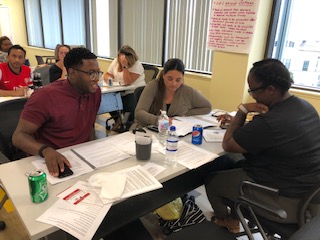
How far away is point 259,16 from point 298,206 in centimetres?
228

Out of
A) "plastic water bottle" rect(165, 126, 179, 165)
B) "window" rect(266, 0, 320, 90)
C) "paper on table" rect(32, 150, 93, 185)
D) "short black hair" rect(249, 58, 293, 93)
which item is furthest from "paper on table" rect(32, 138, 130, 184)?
"window" rect(266, 0, 320, 90)

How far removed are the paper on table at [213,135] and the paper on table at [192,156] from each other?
176 mm

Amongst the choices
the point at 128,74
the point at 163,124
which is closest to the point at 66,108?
the point at 163,124

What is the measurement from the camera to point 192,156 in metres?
1.48

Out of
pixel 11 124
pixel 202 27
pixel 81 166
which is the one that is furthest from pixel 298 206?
pixel 202 27

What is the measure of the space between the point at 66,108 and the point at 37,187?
699 millimetres

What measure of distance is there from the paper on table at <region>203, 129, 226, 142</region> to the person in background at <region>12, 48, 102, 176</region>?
80cm

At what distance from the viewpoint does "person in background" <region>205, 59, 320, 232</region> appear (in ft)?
4.26

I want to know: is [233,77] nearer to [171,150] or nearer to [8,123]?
[171,150]

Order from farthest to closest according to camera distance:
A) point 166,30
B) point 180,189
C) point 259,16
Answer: point 166,30 < point 259,16 < point 180,189

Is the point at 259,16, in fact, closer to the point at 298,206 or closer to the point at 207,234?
the point at 298,206

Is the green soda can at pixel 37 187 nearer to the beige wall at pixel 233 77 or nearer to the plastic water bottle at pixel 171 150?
the plastic water bottle at pixel 171 150

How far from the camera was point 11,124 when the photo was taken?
5.65 ft

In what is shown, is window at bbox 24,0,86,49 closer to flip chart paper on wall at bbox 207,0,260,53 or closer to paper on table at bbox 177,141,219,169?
flip chart paper on wall at bbox 207,0,260,53
